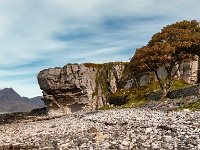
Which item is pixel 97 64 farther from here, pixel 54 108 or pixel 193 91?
pixel 193 91

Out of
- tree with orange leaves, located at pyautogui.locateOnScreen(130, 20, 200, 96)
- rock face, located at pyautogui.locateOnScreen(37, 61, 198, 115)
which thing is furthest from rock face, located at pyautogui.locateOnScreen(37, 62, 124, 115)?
tree with orange leaves, located at pyautogui.locateOnScreen(130, 20, 200, 96)

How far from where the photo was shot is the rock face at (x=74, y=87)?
8500 centimetres

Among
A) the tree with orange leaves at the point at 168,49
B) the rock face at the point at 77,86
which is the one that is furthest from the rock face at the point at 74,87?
the tree with orange leaves at the point at 168,49

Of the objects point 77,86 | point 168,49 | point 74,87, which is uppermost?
point 168,49

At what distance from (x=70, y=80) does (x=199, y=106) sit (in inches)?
2579

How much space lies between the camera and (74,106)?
86.6 metres

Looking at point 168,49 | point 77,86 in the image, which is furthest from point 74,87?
point 168,49

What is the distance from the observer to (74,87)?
8488cm

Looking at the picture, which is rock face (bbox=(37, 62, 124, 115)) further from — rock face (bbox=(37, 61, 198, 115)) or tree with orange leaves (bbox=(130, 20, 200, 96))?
tree with orange leaves (bbox=(130, 20, 200, 96))

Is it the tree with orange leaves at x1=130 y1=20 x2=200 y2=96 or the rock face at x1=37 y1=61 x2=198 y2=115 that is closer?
the tree with orange leaves at x1=130 y1=20 x2=200 y2=96

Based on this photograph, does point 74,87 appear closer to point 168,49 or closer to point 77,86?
point 77,86

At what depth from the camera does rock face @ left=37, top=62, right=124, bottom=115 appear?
8500cm

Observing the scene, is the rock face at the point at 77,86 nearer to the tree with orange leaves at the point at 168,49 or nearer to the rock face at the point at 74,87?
the rock face at the point at 74,87

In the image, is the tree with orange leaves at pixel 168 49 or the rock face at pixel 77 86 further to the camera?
the rock face at pixel 77 86
